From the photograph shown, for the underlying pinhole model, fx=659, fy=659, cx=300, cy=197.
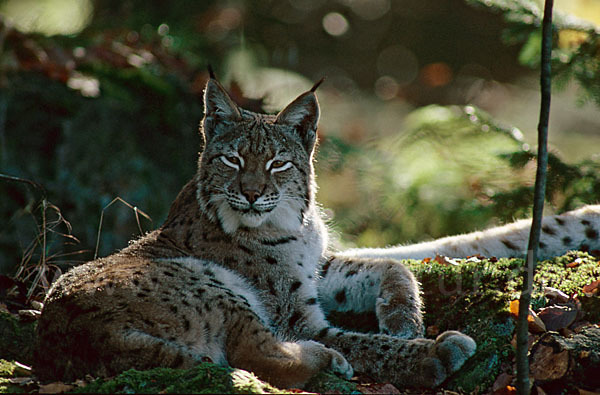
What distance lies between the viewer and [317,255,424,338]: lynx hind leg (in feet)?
12.4

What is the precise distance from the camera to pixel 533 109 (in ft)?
40.7

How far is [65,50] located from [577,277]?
617 centimetres

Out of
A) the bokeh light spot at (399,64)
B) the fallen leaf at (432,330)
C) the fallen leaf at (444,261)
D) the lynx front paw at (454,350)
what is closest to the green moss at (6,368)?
the lynx front paw at (454,350)

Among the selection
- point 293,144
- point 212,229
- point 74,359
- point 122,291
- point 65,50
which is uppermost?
point 65,50

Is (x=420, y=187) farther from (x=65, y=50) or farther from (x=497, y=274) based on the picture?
(x=65, y=50)

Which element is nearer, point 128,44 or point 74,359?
point 74,359

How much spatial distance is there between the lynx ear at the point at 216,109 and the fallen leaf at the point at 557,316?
216cm

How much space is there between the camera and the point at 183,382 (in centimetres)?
271

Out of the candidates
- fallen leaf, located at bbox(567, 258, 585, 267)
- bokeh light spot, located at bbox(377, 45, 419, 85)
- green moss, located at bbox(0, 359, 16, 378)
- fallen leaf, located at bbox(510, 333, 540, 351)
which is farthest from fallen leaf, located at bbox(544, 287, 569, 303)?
bokeh light spot, located at bbox(377, 45, 419, 85)

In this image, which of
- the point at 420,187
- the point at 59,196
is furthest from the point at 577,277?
the point at 59,196

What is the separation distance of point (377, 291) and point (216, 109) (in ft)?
A: 5.07

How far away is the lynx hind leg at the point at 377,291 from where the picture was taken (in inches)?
149

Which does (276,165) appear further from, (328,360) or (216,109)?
(328,360)

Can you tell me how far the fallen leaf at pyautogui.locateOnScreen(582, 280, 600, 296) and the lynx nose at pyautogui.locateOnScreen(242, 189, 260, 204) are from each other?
2041 millimetres
